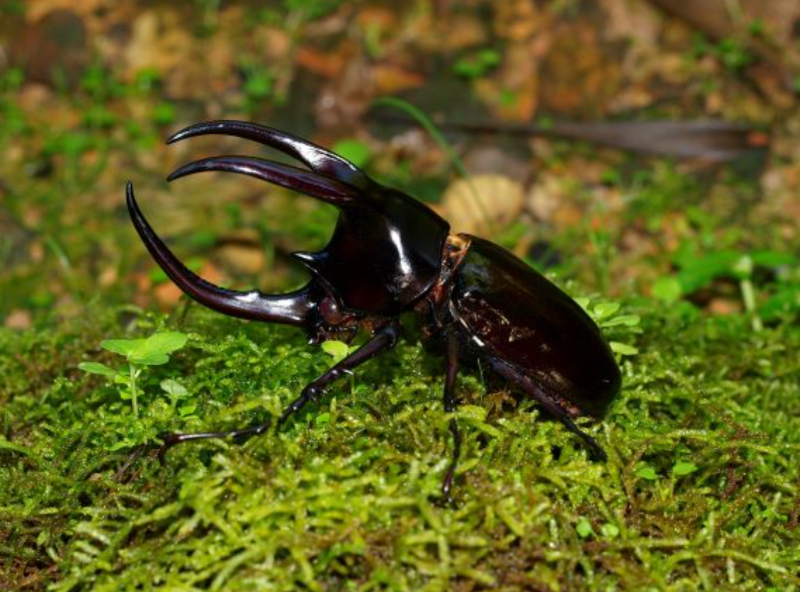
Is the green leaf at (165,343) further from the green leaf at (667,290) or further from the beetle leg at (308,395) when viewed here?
the green leaf at (667,290)

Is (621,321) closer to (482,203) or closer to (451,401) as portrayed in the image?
(451,401)

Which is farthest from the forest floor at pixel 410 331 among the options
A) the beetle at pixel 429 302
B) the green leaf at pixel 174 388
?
the beetle at pixel 429 302

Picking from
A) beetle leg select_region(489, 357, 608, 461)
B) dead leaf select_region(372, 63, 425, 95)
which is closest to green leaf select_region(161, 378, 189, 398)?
beetle leg select_region(489, 357, 608, 461)

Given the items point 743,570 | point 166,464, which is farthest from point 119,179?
point 743,570

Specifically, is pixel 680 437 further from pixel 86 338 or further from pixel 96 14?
pixel 96 14

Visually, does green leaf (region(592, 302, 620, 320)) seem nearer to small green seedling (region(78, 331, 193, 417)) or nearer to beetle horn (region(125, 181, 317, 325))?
beetle horn (region(125, 181, 317, 325))

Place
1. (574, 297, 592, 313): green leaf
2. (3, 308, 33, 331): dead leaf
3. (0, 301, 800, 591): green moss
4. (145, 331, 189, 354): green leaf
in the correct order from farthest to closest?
(3, 308, 33, 331): dead leaf < (574, 297, 592, 313): green leaf < (145, 331, 189, 354): green leaf < (0, 301, 800, 591): green moss
